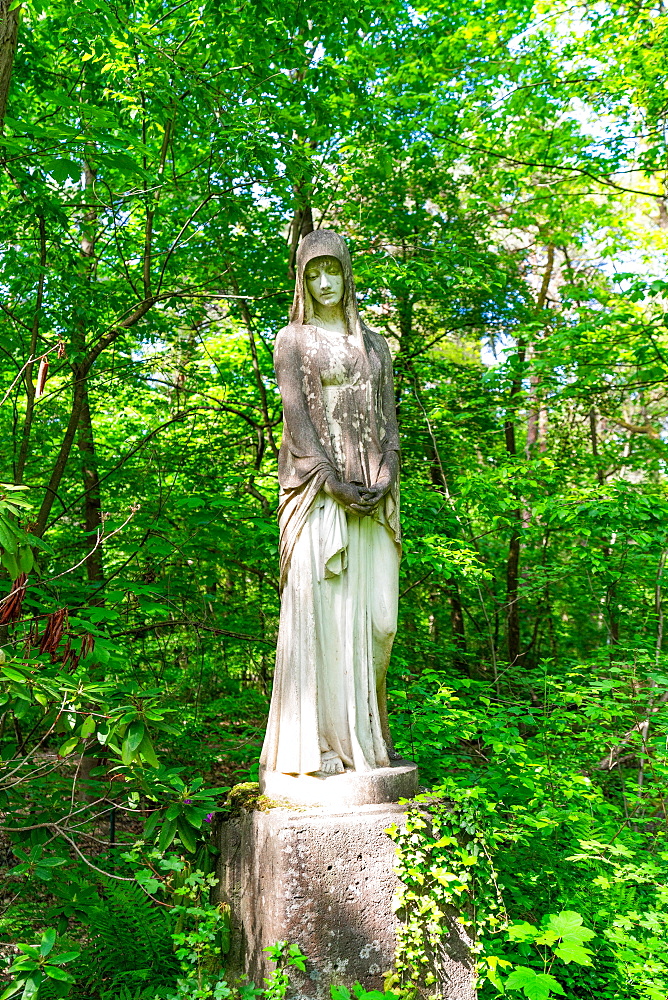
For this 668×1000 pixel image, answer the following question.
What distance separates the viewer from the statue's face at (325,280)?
3.71 m

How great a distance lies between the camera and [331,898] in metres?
2.98

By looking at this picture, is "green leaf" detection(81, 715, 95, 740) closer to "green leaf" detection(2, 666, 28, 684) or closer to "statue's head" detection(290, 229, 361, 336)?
"green leaf" detection(2, 666, 28, 684)

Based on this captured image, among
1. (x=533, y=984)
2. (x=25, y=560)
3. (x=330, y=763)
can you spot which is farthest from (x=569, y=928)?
(x=25, y=560)

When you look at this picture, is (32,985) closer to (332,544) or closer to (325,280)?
(332,544)

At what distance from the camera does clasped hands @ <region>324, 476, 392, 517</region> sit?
3.44 meters

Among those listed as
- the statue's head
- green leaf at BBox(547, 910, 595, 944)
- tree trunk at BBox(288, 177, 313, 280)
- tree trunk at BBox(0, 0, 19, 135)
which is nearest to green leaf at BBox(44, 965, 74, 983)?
green leaf at BBox(547, 910, 595, 944)

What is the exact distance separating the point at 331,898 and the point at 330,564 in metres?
1.36

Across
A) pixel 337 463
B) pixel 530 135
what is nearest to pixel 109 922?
pixel 337 463

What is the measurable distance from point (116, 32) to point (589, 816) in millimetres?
5303

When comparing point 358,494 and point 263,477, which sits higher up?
point 263,477

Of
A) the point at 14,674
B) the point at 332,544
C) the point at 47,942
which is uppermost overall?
the point at 332,544

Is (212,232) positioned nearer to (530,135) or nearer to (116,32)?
(116,32)

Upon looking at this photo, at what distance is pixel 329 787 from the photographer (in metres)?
3.21

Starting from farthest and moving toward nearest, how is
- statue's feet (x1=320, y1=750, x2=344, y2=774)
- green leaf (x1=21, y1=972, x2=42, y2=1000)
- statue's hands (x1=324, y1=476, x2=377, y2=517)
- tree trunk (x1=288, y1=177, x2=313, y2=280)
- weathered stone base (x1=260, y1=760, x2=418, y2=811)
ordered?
tree trunk (x1=288, y1=177, x2=313, y2=280) < statue's hands (x1=324, y1=476, x2=377, y2=517) < statue's feet (x1=320, y1=750, x2=344, y2=774) < weathered stone base (x1=260, y1=760, x2=418, y2=811) < green leaf (x1=21, y1=972, x2=42, y2=1000)
